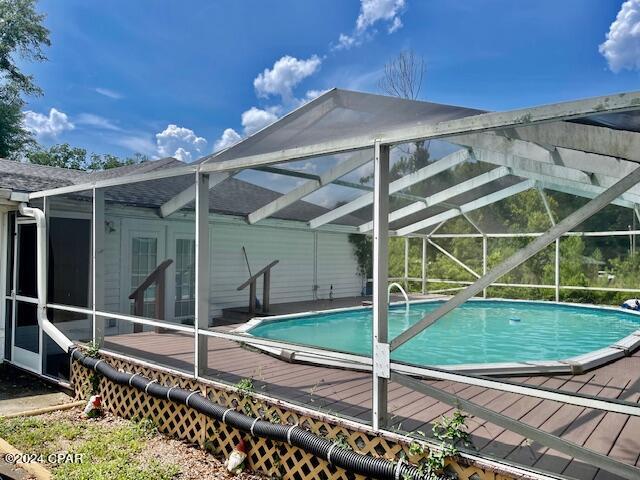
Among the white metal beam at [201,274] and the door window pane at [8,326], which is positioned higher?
the white metal beam at [201,274]

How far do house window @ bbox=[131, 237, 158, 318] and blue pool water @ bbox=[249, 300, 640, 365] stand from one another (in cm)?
265

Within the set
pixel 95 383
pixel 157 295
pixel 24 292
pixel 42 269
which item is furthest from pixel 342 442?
pixel 24 292

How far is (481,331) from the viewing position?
10.0m

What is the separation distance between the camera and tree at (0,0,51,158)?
22734mm

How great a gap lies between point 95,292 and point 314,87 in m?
33.5

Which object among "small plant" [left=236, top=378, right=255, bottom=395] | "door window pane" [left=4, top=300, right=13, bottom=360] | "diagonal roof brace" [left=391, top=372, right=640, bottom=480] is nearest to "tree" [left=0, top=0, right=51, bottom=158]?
"door window pane" [left=4, top=300, right=13, bottom=360]

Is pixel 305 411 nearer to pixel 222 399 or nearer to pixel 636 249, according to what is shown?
pixel 222 399

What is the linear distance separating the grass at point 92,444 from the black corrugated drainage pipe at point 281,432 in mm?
486

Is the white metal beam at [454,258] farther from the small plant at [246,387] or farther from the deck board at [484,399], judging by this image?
the small plant at [246,387]

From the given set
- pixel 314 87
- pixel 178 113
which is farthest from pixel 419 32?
pixel 178 113

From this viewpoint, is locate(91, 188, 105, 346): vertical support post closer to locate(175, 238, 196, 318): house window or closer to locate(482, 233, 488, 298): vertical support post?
locate(175, 238, 196, 318): house window

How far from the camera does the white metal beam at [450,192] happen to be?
24.3ft

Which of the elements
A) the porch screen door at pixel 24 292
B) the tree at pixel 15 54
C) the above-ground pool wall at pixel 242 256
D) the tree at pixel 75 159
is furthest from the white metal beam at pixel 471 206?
the tree at pixel 75 159

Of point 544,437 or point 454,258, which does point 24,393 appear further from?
point 454,258
